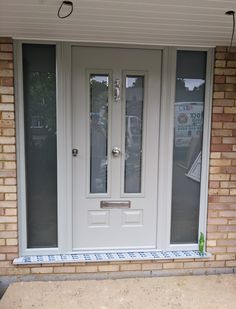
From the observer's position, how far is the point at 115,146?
2.77m

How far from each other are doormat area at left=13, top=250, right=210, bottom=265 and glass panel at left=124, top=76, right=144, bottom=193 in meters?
0.57

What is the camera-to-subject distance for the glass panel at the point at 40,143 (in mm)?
2615

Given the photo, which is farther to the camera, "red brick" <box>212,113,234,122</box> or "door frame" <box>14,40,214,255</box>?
"red brick" <box>212,113,234,122</box>

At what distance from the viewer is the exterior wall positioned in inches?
101

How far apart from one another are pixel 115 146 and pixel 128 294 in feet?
4.01

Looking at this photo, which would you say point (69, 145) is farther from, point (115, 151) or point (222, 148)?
point (222, 148)

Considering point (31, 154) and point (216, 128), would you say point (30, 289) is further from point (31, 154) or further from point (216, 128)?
point (216, 128)

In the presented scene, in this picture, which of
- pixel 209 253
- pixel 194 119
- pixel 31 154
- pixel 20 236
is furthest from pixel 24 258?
pixel 194 119

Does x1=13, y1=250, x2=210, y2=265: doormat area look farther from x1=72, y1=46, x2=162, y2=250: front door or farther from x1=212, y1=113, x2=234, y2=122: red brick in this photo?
x1=212, y1=113, x2=234, y2=122: red brick

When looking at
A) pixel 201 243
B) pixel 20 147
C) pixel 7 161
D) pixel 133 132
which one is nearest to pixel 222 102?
pixel 133 132

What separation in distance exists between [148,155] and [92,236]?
0.88 metres

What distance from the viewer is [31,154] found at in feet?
8.83

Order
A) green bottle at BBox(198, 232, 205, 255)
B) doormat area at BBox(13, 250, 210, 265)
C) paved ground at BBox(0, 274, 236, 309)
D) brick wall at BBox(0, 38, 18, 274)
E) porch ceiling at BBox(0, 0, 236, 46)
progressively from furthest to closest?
green bottle at BBox(198, 232, 205, 255), doormat area at BBox(13, 250, 210, 265), brick wall at BBox(0, 38, 18, 274), paved ground at BBox(0, 274, 236, 309), porch ceiling at BBox(0, 0, 236, 46)

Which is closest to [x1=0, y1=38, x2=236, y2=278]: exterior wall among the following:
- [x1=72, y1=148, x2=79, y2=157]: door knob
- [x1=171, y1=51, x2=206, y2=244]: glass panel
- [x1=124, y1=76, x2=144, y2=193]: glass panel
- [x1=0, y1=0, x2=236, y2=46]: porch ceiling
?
[x1=171, y1=51, x2=206, y2=244]: glass panel
